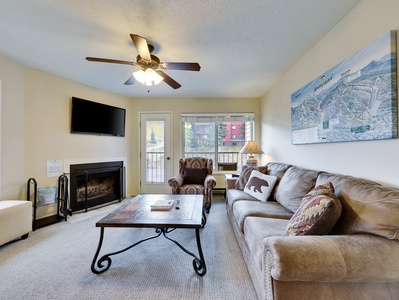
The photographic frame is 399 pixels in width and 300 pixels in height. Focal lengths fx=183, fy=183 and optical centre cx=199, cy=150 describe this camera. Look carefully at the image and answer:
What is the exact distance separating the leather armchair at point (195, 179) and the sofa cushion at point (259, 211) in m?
0.98

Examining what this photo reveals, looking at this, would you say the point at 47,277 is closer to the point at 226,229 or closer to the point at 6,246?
the point at 6,246

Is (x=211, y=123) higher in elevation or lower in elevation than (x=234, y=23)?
lower

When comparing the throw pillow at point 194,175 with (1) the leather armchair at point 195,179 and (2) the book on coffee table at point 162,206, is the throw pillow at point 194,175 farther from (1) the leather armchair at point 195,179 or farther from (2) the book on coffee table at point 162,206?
(2) the book on coffee table at point 162,206

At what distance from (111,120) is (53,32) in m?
2.08

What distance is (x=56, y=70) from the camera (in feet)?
9.41

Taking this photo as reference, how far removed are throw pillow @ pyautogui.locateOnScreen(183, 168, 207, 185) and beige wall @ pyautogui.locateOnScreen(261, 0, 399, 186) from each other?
153 cm

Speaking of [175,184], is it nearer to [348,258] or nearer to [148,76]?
[148,76]

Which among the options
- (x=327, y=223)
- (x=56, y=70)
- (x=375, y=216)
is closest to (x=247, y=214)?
(x=327, y=223)

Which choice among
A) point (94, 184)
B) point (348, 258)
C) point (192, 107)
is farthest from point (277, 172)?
point (94, 184)

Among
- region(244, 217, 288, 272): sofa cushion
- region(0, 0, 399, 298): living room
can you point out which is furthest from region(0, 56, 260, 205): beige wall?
region(244, 217, 288, 272): sofa cushion

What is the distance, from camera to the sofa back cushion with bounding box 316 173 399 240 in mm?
1025

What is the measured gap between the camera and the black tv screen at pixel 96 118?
3.30m

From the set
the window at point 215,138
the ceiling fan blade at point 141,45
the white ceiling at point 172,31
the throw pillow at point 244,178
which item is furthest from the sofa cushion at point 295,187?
the window at point 215,138

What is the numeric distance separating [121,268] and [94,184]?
2.53 m
